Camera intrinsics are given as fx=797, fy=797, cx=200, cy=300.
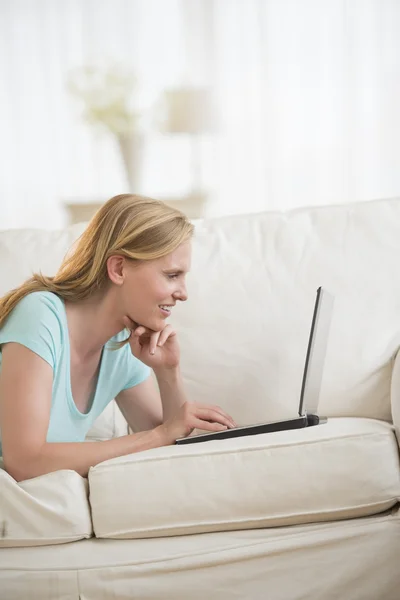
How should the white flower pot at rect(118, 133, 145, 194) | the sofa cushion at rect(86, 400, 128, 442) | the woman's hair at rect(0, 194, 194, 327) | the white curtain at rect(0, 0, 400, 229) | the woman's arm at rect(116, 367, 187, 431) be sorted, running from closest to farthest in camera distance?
the woman's hair at rect(0, 194, 194, 327) → the woman's arm at rect(116, 367, 187, 431) → the sofa cushion at rect(86, 400, 128, 442) → the white flower pot at rect(118, 133, 145, 194) → the white curtain at rect(0, 0, 400, 229)

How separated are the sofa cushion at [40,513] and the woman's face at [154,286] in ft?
1.32

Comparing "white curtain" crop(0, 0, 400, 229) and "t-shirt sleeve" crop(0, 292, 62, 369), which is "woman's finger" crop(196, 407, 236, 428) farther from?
"white curtain" crop(0, 0, 400, 229)

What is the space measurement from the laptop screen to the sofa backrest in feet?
0.39

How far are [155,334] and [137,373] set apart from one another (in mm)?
179

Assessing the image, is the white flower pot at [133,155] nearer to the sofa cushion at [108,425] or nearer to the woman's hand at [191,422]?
the sofa cushion at [108,425]

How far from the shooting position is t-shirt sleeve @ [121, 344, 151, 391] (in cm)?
178

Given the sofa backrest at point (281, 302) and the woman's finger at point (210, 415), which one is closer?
the woman's finger at point (210, 415)

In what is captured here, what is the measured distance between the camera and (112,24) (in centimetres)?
369

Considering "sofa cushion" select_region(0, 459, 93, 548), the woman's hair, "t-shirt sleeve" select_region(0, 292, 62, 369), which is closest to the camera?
"sofa cushion" select_region(0, 459, 93, 548)

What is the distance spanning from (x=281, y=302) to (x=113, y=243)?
0.48 m

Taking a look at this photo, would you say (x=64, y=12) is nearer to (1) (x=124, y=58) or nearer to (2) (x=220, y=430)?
(1) (x=124, y=58)

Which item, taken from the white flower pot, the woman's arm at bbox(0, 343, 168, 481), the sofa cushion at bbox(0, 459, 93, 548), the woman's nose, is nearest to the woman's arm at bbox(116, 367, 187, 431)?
the woman's nose

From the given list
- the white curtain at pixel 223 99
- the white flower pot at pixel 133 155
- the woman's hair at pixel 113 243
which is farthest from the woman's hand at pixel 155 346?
Answer: the white curtain at pixel 223 99

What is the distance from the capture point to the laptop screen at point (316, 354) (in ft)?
4.88
